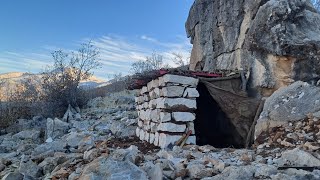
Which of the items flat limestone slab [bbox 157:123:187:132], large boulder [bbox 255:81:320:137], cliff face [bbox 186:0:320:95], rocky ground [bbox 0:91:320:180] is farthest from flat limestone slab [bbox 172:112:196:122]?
cliff face [bbox 186:0:320:95]

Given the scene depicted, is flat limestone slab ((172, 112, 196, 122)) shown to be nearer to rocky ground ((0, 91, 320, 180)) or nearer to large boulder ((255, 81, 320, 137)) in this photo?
rocky ground ((0, 91, 320, 180))

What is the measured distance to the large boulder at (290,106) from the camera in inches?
199

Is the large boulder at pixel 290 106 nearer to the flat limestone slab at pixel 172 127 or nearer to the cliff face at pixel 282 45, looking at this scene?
the cliff face at pixel 282 45

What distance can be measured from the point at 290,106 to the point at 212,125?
200 cm

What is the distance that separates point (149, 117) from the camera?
6656 millimetres

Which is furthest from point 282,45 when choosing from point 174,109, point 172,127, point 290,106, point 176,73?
point 172,127

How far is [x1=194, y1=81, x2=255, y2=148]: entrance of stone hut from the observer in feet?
20.5

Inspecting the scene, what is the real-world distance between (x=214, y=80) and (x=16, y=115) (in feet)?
35.9

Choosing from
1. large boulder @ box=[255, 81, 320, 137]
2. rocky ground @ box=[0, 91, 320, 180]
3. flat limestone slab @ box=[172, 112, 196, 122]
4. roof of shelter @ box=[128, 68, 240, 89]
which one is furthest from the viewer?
roof of shelter @ box=[128, 68, 240, 89]

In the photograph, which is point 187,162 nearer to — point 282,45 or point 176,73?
point 176,73

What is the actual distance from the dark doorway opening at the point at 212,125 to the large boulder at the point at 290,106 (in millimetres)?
857

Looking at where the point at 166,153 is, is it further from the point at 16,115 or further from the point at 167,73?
the point at 16,115

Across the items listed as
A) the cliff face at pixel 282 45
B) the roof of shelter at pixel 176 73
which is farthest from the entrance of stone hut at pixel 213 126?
the cliff face at pixel 282 45

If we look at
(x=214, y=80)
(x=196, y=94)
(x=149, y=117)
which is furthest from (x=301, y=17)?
(x=149, y=117)
